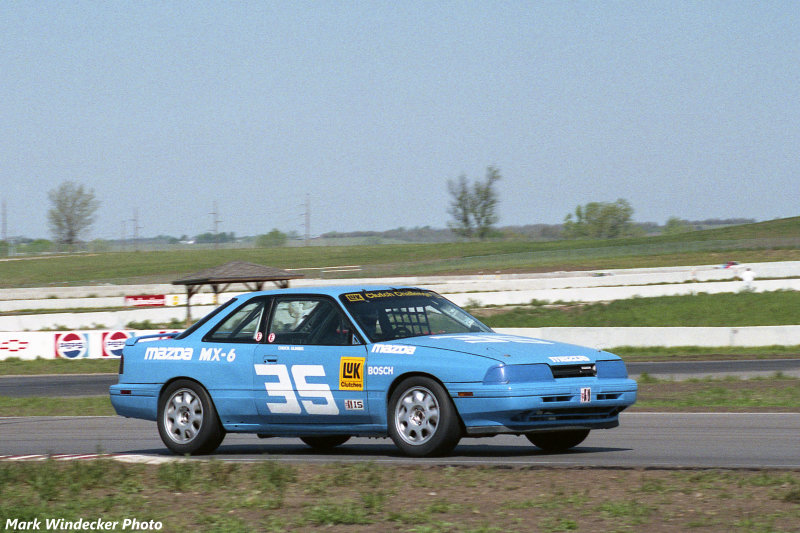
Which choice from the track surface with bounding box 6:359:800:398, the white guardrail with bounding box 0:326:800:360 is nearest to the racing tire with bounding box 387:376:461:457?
the track surface with bounding box 6:359:800:398

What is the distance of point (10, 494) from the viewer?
7.26 meters

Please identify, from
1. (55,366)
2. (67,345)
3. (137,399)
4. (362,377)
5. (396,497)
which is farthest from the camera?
(67,345)

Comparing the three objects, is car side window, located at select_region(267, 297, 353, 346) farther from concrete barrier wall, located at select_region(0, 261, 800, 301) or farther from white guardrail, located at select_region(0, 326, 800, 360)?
concrete barrier wall, located at select_region(0, 261, 800, 301)

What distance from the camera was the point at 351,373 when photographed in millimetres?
8867

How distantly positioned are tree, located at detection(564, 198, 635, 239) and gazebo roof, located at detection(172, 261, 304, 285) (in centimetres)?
10842

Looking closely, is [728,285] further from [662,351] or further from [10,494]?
[10,494]

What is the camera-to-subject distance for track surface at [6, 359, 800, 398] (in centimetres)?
2184

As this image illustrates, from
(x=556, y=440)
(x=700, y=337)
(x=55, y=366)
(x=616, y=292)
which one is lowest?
(x=55, y=366)

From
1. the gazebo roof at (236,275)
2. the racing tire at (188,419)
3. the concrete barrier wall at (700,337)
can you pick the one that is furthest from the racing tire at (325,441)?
the gazebo roof at (236,275)

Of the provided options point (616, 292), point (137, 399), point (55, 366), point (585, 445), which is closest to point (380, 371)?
point (585, 445)

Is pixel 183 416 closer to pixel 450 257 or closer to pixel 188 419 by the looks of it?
pixel 188 419

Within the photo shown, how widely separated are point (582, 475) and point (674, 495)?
98 cm

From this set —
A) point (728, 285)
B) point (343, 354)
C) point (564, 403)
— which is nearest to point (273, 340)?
point (343, 354)

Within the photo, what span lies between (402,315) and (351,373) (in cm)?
74
